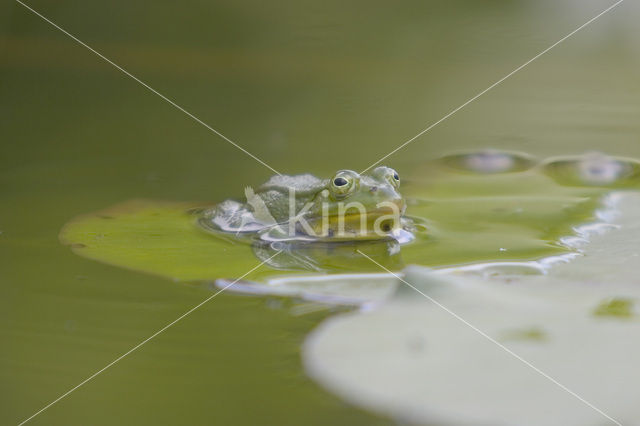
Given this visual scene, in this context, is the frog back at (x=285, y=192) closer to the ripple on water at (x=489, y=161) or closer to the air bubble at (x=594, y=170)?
the ripple on water at (x=489, y=161)

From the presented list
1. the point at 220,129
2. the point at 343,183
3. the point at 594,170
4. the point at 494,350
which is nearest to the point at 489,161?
the point at 594,170

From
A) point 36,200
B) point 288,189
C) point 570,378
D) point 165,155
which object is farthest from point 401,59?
point 570,378

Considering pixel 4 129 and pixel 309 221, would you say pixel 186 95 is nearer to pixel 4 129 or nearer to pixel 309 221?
pixel 4 129

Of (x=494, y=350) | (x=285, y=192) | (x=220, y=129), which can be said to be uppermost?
(x=220, y=129)

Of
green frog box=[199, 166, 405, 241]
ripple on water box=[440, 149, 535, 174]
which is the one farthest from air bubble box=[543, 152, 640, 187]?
green frog box=[199, 166, 405, 241]

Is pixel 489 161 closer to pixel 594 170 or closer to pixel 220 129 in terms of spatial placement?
pixel 594 170

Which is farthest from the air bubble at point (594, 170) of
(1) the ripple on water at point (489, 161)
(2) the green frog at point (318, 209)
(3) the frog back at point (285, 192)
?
(3) the frog back at point (285, 192)
